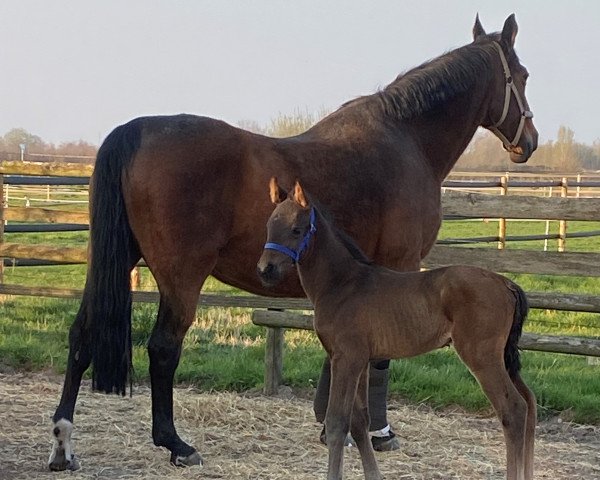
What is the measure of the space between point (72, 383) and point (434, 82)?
8.85 ft

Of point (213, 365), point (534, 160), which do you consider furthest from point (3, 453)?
point (534, 160)

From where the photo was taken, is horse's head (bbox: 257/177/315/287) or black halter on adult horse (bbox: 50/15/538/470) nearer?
horse's head (bbox: 257/177/315/287)

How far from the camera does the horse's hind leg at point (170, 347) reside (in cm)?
411

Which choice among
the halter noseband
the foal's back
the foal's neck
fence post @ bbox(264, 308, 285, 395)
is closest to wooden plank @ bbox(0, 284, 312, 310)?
fence post @ bbox(264, 308, 285, 395)

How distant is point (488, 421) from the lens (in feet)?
17.4

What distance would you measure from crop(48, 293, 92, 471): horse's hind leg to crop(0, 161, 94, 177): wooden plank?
378 centimetres

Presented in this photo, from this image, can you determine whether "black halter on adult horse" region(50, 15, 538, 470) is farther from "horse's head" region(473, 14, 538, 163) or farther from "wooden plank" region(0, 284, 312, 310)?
"wooden plank" region(0, 284, 312, 310)

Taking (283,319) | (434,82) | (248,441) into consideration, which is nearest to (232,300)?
(283,319)

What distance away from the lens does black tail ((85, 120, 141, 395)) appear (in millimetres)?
4141

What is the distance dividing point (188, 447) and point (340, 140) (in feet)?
6.03

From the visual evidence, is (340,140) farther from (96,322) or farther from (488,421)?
(488,421)

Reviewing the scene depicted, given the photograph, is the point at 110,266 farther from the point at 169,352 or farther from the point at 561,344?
the point at 561,344

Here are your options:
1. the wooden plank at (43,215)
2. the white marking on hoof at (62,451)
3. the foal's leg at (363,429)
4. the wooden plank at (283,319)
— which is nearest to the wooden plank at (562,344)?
the wooden plank at (283,319)

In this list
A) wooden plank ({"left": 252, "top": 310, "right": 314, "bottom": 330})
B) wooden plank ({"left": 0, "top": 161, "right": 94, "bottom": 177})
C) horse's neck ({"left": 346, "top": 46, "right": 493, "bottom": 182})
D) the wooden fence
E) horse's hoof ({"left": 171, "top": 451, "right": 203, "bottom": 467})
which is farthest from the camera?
wooden plank ({"left": 0, "top": 161, "right": 94, "bottom": 177})
